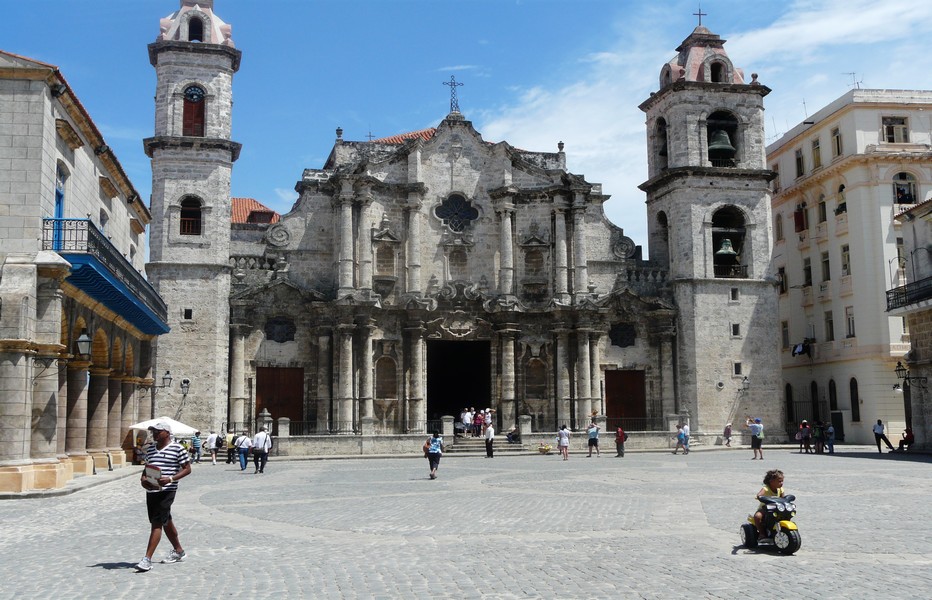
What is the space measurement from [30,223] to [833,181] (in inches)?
1430

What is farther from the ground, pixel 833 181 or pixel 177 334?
pixel 833 181

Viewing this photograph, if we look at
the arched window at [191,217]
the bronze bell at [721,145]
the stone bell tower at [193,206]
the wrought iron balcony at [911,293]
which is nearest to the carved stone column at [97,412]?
the stone bell tower at [193,206]

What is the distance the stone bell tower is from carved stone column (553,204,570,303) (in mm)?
14051

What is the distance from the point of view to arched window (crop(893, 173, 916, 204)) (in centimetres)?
4241

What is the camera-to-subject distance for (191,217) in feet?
124

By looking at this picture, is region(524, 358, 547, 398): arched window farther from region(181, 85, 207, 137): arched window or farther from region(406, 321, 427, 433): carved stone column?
region(181, 85, 207, 137): arched window

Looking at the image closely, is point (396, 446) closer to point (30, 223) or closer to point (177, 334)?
point (177, 334)

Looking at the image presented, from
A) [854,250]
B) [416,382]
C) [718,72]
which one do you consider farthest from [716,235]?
[416,382]

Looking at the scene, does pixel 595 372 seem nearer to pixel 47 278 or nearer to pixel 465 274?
pixel 465 274

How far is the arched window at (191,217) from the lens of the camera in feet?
123

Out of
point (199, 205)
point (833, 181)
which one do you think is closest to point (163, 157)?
point (199, 205)

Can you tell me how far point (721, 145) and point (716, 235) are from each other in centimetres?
410

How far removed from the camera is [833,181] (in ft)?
145

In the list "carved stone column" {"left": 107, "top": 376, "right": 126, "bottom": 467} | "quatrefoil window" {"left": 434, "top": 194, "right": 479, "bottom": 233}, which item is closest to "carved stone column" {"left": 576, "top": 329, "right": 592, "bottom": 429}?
"quatrefoil window" {"left": 434, "top": 194, "right": 479, "bottom": 233}
